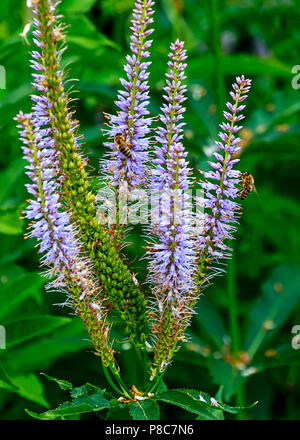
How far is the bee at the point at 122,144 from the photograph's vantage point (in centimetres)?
160

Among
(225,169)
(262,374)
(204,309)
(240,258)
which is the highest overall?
(225,169)

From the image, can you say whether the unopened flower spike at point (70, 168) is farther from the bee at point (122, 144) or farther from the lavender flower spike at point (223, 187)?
the lavender flower spike at point (223, 187)

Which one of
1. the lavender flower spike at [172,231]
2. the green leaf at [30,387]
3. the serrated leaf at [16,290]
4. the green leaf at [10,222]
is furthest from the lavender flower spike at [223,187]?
the green leaf at [30,387]

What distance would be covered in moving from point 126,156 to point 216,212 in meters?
Result: 0.33

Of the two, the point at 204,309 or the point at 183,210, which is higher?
the point at 183,210

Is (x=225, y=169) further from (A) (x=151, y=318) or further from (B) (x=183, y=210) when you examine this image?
(A) (x=151, y=318)

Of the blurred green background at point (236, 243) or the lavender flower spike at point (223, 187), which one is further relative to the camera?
the blurred green background at point (236, 243)

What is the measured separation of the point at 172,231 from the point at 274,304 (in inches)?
107

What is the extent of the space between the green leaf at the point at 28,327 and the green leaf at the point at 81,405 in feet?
3.04

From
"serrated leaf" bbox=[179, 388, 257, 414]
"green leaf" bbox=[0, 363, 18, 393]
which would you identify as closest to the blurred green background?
"green leaf" bbox=[0, 363, 18, 393]

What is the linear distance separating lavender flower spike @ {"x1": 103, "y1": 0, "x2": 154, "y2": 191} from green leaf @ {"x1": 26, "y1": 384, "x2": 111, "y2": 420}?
0.67m

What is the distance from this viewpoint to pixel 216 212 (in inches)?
64.0

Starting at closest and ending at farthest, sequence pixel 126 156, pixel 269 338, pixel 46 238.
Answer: pixel 46 238 → pixel 126 156 → pixel 269 338

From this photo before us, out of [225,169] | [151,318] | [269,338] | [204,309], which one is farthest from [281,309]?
[225,169]
